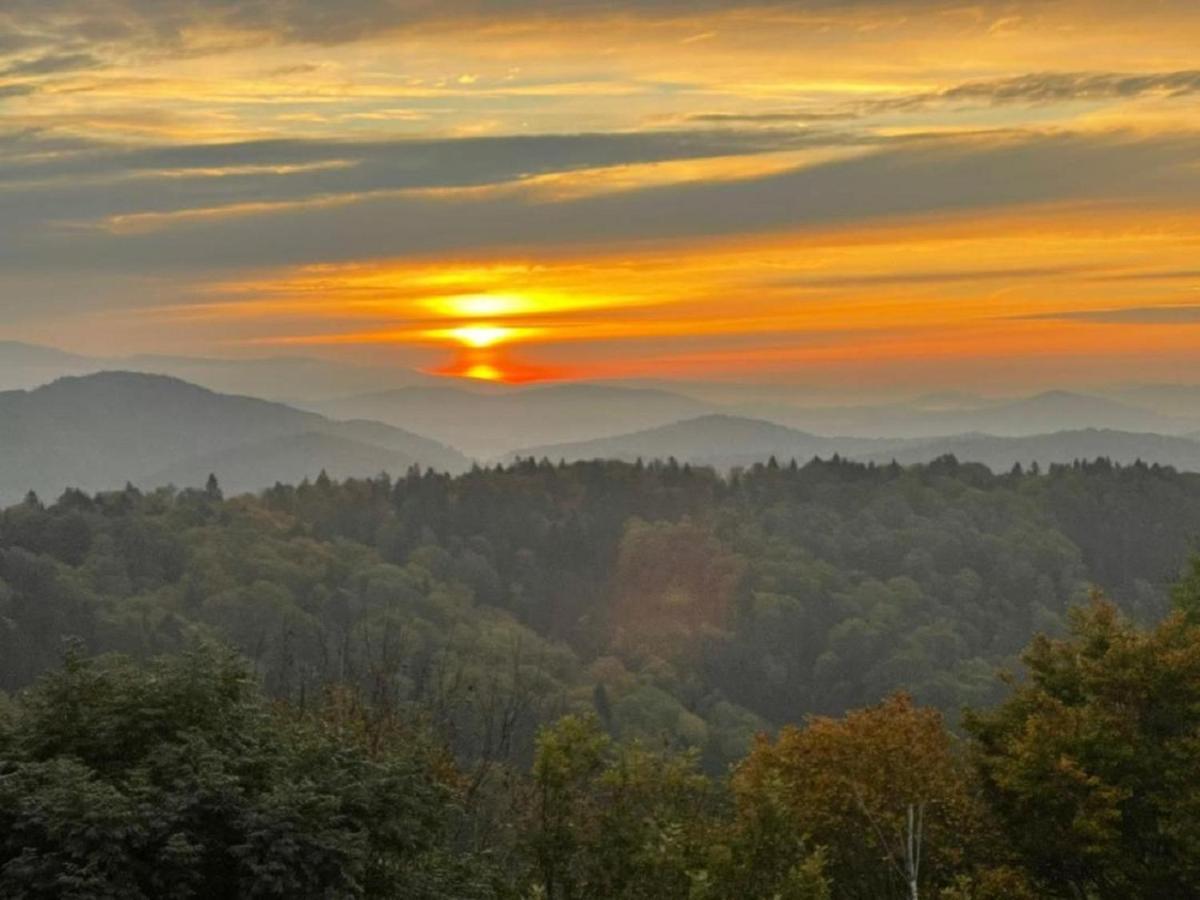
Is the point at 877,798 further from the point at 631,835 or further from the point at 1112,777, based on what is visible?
the point at 631,835

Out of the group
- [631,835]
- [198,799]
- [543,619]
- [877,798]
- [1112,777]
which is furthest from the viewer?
[543,619]

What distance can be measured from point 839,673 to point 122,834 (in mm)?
150732

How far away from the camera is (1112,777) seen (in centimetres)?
2855

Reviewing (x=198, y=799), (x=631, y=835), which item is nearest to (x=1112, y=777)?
(x=631, y=835)

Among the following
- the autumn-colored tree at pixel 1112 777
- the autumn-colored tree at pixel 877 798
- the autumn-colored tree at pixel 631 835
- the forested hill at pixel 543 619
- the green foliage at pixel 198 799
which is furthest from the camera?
the forested hill at pixel 543 619

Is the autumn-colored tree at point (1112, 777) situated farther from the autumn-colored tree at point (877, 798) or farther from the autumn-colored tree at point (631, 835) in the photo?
the autumn-colored tree at point (631, 835)

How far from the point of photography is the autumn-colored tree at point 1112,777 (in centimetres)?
2766

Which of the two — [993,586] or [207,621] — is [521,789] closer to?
[207,621]

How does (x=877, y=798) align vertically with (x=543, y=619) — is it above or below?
below

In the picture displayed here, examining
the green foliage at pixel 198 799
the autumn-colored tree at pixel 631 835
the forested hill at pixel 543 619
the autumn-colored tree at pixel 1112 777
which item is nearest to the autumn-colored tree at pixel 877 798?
the autumn-colored tree at pixel 1112 777

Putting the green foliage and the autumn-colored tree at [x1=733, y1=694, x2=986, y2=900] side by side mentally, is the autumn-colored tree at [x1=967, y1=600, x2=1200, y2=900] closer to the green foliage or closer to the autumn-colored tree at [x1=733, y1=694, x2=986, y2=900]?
the autumn-colored tree at [x1=733, y1=694, x2=986, y2=900]

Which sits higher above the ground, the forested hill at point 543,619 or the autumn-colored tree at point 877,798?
the forested hill at point 543,619

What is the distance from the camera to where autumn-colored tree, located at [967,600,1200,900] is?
27656 mm

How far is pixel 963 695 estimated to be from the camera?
14962cm
